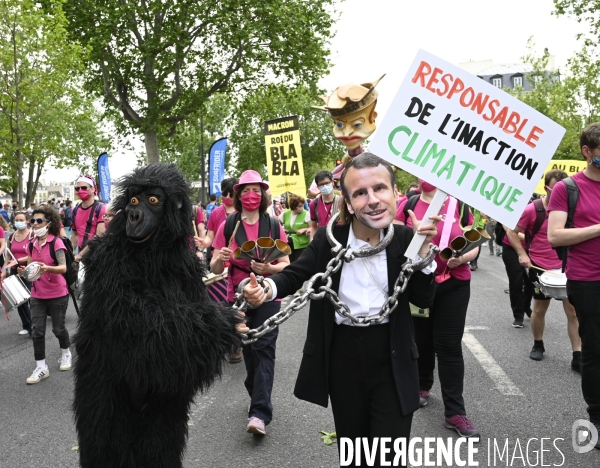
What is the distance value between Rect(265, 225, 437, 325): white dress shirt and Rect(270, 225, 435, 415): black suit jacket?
3 centimetres

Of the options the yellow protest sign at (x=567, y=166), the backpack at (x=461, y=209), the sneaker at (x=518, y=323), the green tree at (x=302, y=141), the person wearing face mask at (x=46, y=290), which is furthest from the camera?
the green tree at (x=302, y=141)

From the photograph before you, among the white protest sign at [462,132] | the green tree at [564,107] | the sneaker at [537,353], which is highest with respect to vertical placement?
the green tree at [564,107]

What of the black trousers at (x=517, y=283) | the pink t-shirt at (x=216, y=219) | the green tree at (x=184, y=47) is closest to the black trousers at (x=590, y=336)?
the black trousers at (x=517, y=283)

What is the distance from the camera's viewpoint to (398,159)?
2.81m

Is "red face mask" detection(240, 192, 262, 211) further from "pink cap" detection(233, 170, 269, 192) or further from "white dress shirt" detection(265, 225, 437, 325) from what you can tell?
"white dress shirt" detection(265, 225, 437, 325)

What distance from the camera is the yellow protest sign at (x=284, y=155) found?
10904 mm

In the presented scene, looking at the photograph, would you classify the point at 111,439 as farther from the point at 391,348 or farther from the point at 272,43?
the point at 272,43

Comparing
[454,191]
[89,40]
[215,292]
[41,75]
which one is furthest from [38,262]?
[89,40]

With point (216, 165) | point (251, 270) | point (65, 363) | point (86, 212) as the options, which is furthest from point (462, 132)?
point (216, 165)

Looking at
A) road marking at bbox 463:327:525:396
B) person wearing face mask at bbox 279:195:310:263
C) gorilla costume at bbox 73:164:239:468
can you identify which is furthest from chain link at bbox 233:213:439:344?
person wearing face mask at bbox 279:195:310:263

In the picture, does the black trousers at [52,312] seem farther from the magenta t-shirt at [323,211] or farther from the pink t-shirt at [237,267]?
the magenta t-shirt at [323,211]

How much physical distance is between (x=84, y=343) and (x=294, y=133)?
8.52 metres

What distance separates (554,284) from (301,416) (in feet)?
8.64

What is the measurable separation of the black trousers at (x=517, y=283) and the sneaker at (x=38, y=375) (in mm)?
5697
